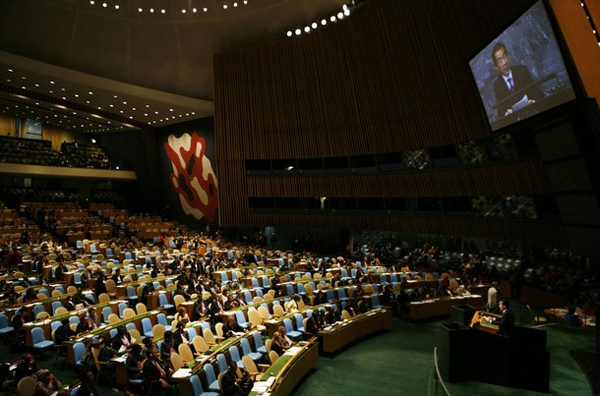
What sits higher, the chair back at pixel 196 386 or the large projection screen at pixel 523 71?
the large projection screen at pixel 523 71

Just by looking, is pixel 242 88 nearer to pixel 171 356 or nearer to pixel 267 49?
pixel 267 49

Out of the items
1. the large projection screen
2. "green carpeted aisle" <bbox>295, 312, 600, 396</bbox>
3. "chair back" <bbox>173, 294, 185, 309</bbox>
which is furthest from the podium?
"chair back" <bbox>173, 294, 185, 309</bbox>

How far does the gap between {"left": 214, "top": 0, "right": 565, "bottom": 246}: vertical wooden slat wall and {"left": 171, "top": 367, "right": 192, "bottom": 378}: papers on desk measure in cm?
879

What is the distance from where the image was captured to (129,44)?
1988cm

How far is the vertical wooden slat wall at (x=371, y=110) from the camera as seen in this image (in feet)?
40.5

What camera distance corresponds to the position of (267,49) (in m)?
19.7

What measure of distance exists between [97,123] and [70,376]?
23447 mm

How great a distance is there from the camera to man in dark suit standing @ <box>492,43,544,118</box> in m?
8.27

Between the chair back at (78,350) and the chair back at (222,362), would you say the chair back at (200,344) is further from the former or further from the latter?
the chair back at (78,350)

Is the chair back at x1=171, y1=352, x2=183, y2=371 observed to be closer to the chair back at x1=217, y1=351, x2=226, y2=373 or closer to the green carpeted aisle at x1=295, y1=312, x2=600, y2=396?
the chair back at x1=217, y1=351, x2=226, y2=373

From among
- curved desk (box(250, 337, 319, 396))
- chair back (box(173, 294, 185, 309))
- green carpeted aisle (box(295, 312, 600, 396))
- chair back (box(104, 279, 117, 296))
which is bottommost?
green carpeted aisle (box(295, 312, 600, 396))

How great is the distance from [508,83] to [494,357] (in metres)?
5.72

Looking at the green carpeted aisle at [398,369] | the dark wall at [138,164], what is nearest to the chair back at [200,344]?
the green carpeted aisle at [398,369]

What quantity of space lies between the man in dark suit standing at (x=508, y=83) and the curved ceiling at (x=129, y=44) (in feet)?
34.2
